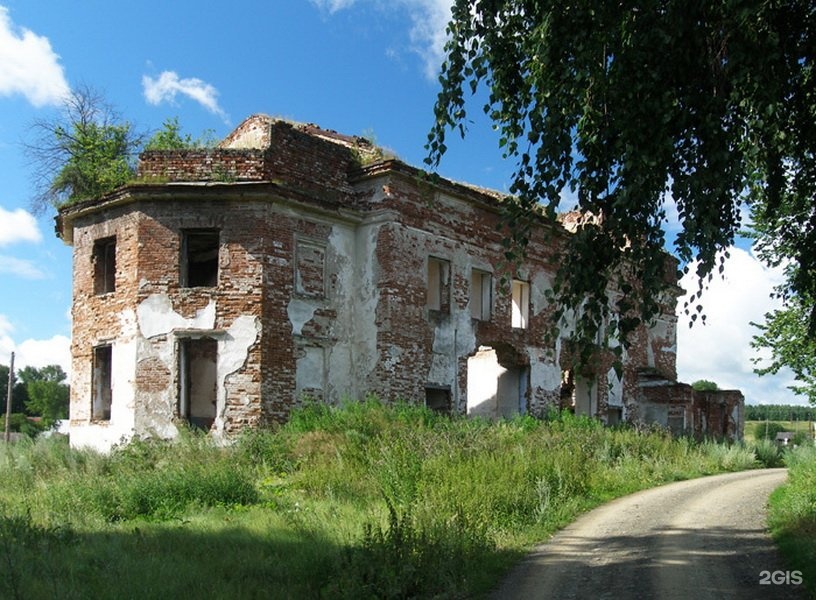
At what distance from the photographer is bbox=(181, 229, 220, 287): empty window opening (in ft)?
59.6

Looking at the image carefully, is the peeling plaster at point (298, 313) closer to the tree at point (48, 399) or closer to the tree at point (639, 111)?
the tree at point (639, 111)

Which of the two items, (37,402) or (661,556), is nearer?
(661,556)

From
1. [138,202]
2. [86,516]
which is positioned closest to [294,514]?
[86,516]

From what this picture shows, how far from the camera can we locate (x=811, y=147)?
7.23 metres

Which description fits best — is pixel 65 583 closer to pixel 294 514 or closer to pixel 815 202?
pixel 294 514

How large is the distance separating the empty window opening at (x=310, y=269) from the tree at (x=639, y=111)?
11650mm

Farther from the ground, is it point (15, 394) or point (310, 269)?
point (310, 269)

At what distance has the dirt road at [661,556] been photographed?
26.7ft

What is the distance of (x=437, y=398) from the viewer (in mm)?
20781

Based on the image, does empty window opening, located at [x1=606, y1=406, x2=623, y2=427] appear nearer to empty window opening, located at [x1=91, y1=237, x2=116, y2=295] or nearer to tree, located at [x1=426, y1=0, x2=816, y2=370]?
empty window opening, located at [x1=91, y1=237, x2=116, y2=295]

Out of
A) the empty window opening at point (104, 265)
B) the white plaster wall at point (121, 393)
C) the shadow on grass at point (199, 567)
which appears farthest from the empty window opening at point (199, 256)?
the shadow on grass at point (199, 567)

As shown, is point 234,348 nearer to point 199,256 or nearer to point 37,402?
point 199,256

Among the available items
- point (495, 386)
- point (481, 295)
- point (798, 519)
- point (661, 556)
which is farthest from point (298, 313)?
point (798, 519)

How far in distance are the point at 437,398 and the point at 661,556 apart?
11539mm
